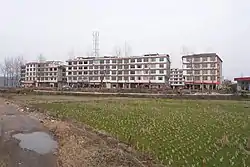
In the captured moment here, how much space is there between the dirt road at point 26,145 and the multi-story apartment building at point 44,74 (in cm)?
10936

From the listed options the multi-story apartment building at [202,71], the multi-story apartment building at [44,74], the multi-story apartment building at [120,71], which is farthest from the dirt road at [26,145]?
the multi-story apartment building at [44,74]

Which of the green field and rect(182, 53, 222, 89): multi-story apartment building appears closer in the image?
the green field

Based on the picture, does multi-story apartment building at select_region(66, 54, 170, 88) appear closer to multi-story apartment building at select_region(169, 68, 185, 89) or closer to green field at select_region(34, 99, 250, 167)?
multi-story apartment building at select_region(169, 68, 185, 89)

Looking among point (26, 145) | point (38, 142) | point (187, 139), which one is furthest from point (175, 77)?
point (26, 145)

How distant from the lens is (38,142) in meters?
18.2

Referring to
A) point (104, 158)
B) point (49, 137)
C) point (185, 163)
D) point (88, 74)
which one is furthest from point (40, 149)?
point (88, 74)

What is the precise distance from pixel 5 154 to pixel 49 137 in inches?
A: 208

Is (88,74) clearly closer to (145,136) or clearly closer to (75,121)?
(75,121)

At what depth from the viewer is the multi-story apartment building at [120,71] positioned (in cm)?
10619

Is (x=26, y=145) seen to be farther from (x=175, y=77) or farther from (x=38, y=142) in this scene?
(x=175, y=77)

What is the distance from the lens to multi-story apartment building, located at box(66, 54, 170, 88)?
10619 cm

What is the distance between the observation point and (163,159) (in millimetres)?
12656

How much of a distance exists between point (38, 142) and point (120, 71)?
9674 centimetres

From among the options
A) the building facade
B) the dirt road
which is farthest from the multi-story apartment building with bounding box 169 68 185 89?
the dirt road
